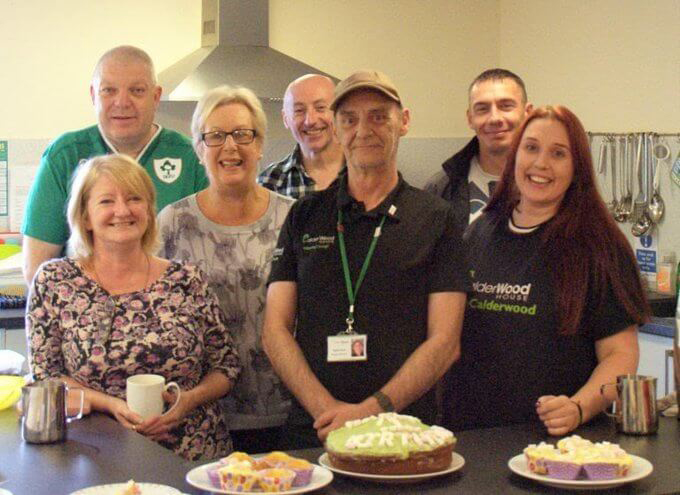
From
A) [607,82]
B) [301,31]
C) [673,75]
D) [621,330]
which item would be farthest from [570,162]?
[301,31]

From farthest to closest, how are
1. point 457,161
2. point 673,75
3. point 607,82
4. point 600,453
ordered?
point 607,82
point 673,75
point 457,161
point 600,453

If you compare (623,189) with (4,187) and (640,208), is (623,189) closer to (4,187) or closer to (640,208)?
(640,208)

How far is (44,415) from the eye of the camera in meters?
2.28

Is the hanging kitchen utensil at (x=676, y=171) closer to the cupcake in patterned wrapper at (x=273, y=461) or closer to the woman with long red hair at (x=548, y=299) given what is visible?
the woman with long red hair at (x=548, y=299)

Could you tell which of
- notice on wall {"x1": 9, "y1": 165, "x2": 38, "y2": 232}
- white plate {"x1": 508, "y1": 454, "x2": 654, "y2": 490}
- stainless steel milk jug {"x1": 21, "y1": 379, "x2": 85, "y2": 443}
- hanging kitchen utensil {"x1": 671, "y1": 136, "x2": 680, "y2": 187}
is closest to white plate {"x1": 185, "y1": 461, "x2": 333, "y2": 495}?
white plate {"x1": 508, "y1": 454, "x2": 654, "y2": 490}

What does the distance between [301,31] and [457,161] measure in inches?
92.0

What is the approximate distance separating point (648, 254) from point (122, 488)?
3.41 m

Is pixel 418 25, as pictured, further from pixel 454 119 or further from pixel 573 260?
pixel 573 260

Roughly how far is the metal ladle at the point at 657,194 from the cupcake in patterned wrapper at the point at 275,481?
3223 mm

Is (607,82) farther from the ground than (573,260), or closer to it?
farther from the ground

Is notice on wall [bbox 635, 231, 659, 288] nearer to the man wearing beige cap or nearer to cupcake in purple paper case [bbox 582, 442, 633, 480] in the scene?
the man wearing beige cap

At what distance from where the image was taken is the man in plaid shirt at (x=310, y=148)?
3865 mm

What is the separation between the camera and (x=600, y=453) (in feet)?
6.29

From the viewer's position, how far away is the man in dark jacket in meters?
3.61
